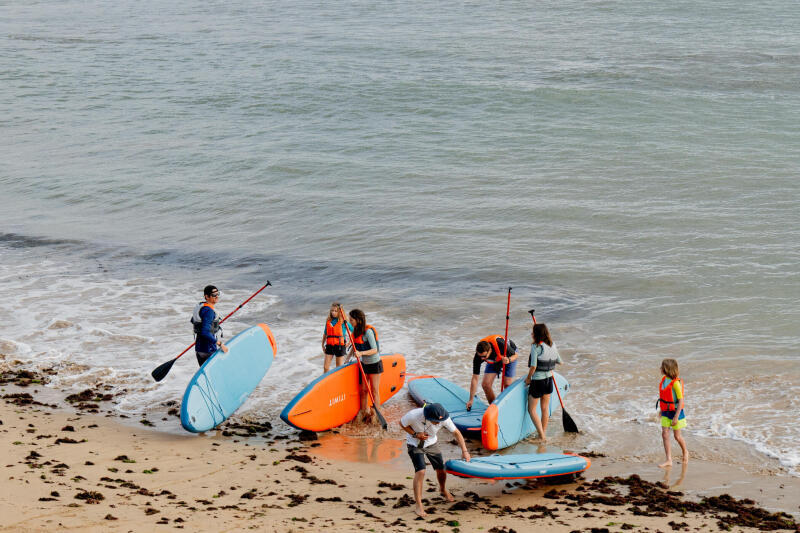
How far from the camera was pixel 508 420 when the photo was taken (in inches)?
378

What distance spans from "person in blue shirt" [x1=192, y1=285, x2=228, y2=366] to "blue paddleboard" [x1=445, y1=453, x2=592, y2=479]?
3743 millimetres

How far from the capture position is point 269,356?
11531mm

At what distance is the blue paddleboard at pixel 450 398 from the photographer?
996 cm

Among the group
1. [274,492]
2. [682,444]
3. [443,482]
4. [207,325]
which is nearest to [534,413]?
[682,444]

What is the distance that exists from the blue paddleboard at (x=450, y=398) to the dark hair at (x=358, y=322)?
1143 millimetres

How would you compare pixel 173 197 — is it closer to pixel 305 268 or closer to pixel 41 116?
pixel 305 268

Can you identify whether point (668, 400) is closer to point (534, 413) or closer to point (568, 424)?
point (568, 424)

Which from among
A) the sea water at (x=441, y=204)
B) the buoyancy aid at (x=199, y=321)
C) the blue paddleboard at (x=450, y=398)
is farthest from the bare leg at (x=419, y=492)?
the buoyancy aid at (x=199, y=321)

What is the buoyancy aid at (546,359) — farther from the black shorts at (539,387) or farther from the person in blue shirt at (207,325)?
the person in blue shirt at (207,325)

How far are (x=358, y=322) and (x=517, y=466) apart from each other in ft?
9.39

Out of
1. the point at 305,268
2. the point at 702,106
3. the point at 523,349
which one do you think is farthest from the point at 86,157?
the point at 702,106

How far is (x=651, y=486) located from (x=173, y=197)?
16435 millimetres

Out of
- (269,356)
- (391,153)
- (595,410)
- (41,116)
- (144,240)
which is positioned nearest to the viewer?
(595,410)

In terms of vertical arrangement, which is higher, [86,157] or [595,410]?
[86,157]
